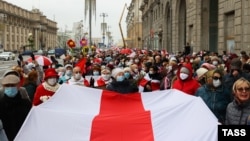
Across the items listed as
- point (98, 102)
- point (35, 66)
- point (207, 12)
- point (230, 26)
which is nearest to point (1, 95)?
point (98, 102)

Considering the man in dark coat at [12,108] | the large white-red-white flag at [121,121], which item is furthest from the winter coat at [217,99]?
the man in dark coat at [12,108]

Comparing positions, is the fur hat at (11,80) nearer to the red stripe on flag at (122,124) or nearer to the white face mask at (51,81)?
the red stripe on flag at (122,124)

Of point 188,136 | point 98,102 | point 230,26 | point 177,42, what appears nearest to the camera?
point 188,136

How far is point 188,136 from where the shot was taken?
4.72 m

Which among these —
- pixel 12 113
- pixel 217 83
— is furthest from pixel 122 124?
pixel 217 83

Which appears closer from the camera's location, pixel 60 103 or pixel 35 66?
pixel 60 103

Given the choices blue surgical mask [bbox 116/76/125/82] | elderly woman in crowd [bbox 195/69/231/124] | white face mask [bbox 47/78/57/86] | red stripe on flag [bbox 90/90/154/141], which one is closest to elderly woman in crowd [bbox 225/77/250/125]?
red stripe on flag [bbox 90/90/154/141]

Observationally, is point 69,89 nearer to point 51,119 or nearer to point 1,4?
point 51,119

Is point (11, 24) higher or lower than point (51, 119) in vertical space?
higher

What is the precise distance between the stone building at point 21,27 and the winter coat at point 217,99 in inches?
3429

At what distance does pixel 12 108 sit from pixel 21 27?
429 ft

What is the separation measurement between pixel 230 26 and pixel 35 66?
434 inches

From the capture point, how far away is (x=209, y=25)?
27797 mm

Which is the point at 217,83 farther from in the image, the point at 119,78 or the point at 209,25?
the point at 209,25
